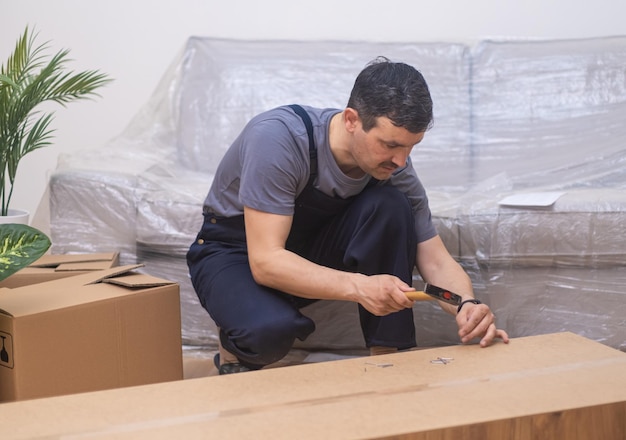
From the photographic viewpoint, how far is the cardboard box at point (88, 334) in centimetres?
139

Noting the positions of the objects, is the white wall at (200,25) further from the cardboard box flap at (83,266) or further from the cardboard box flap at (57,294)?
the cardboard box flap at (57,294)

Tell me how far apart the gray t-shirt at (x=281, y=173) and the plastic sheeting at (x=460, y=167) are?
32 cm

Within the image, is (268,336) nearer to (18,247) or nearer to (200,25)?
(18,247)

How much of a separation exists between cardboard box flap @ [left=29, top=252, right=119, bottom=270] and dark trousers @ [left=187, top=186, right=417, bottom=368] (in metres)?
0.27

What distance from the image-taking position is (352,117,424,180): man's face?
1466 millimetres

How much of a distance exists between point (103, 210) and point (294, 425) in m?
1.22

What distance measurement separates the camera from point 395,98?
1.45 metres

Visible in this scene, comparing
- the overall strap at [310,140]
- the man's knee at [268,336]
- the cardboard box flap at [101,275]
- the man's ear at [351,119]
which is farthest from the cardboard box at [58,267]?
the man's ear at [351,119]

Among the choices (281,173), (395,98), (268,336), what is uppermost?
(395,98)

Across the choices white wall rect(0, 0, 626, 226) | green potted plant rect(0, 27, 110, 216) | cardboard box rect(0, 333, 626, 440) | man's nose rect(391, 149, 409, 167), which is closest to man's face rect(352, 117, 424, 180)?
man's nose rect(391, 149, 409, 167)

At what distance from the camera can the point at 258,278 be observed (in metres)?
1.57

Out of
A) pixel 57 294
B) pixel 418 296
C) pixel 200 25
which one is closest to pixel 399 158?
pixel 418 296

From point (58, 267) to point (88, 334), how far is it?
0.40 m

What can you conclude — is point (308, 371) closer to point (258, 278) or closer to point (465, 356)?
point (465, 356)
